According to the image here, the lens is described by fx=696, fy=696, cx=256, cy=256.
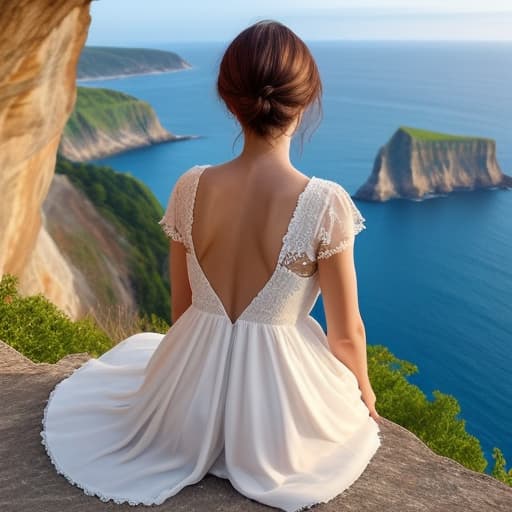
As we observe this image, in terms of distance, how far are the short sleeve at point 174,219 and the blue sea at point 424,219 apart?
339 millimetres

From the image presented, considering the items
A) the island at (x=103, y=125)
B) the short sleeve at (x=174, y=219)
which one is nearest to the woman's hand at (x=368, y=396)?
the short sleeve at (x=174, y=219)

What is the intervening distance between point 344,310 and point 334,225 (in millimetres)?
308

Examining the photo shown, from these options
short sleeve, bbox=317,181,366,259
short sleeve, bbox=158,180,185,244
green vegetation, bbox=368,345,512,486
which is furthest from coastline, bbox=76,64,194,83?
short sleeve, bbox=317,181,366,259

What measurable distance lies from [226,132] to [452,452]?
53.0m

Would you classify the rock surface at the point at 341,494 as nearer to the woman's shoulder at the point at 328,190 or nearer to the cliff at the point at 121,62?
the woman's shoulder at the point at 328,190

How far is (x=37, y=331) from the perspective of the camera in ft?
15.8

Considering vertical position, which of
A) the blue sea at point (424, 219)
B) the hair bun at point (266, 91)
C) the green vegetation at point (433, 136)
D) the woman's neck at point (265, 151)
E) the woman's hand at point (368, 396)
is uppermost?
the hair bun at point (266, 91)

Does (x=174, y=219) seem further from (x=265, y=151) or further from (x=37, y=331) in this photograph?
(x=37, y=331)

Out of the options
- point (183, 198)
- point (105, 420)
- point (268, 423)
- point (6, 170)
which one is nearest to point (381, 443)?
point (268, 423)

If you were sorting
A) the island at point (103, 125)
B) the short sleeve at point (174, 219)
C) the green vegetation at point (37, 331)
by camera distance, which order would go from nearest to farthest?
the short sleeve at point (174, 219) < the green vegetation at point (37, 331) < the island at point (103, 125)

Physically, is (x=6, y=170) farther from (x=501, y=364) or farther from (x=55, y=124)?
(x=501, y=364)

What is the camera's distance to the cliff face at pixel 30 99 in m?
5.63

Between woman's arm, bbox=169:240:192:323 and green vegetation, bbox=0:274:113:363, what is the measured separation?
2246 mm

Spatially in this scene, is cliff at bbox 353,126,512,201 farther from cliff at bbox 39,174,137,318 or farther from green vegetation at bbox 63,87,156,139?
cliff at bbox 39,174,137,318
